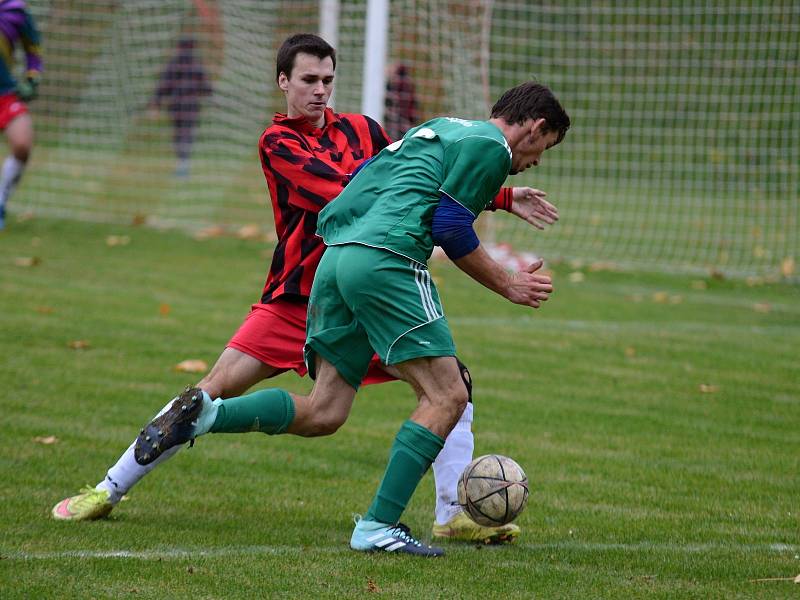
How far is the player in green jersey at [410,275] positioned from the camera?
414 cm

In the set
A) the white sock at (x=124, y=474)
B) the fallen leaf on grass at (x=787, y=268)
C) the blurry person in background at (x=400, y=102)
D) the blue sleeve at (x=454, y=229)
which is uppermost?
the blue sleeve at (x=454, y=229)

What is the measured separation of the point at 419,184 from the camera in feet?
13.8

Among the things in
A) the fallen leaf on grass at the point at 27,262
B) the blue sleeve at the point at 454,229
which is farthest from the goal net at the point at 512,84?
the blue sleeve at the point at 454,229

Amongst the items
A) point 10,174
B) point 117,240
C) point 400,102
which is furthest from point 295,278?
point 400,102

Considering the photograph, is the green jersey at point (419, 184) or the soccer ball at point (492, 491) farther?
the soccer ball at point (492, 491)

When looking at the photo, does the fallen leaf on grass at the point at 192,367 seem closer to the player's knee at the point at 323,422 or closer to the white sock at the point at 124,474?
the white sock at the point at 124,474

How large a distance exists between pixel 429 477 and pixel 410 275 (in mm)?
1772

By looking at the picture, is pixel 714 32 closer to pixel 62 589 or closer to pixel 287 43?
pixel 287 43

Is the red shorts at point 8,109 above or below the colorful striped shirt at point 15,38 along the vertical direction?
below

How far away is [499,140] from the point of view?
13.5 feet

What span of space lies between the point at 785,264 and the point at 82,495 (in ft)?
36.1

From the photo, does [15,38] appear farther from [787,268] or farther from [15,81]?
[787,268]

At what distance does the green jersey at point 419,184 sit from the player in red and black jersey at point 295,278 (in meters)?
0.45

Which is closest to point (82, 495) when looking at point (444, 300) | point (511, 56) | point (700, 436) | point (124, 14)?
point (700, 436)
